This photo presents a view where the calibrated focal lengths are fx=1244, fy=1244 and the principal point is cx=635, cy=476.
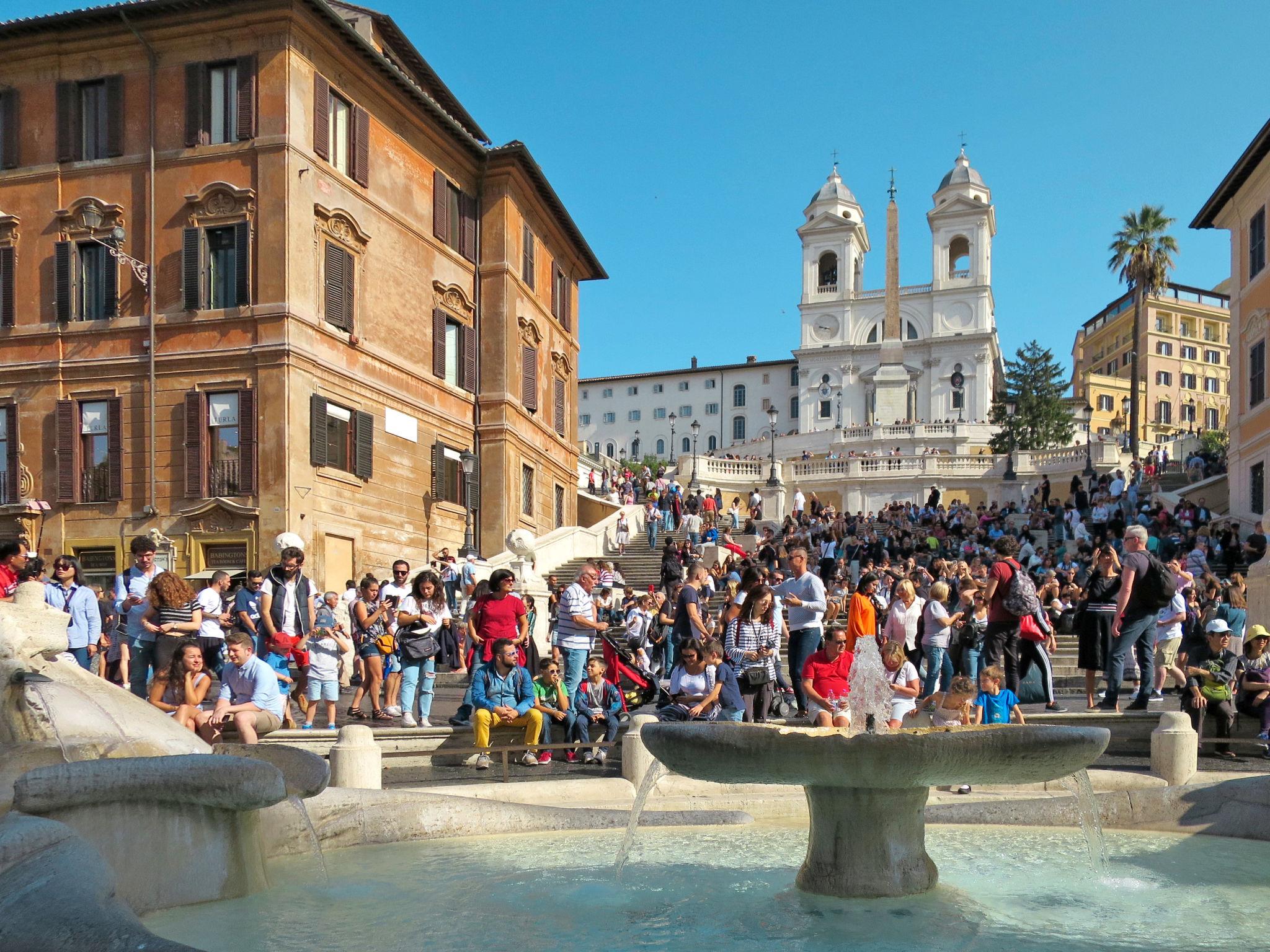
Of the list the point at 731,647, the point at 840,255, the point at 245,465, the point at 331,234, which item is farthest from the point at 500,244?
the point at 840,255

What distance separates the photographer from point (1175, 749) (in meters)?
9.08

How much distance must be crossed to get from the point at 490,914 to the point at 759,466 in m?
54.5

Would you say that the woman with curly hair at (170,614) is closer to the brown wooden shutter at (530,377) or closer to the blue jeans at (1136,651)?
the blue jeans at (1136,651)

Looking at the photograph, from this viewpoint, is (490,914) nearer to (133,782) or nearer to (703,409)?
(133,782)

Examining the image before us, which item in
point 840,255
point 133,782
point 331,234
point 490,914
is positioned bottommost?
point 490,914

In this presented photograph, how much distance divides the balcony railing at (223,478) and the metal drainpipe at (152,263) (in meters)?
1.19

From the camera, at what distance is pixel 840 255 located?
339ft

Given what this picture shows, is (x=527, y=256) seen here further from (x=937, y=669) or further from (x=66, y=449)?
(x=937, y=669)

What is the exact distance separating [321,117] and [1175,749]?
20.4m

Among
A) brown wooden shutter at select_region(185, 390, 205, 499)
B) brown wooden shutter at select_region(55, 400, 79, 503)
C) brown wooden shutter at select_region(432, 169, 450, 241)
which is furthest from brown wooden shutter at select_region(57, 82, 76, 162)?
brown wooden shutter at select_region(432, 169, 450, 241)

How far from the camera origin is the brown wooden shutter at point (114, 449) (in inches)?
940

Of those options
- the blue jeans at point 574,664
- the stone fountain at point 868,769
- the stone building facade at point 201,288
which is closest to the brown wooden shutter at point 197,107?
the stone building facade at point 201,288

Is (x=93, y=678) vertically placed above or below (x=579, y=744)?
above

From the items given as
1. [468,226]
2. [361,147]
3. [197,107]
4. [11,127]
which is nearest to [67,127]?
[11,127]
